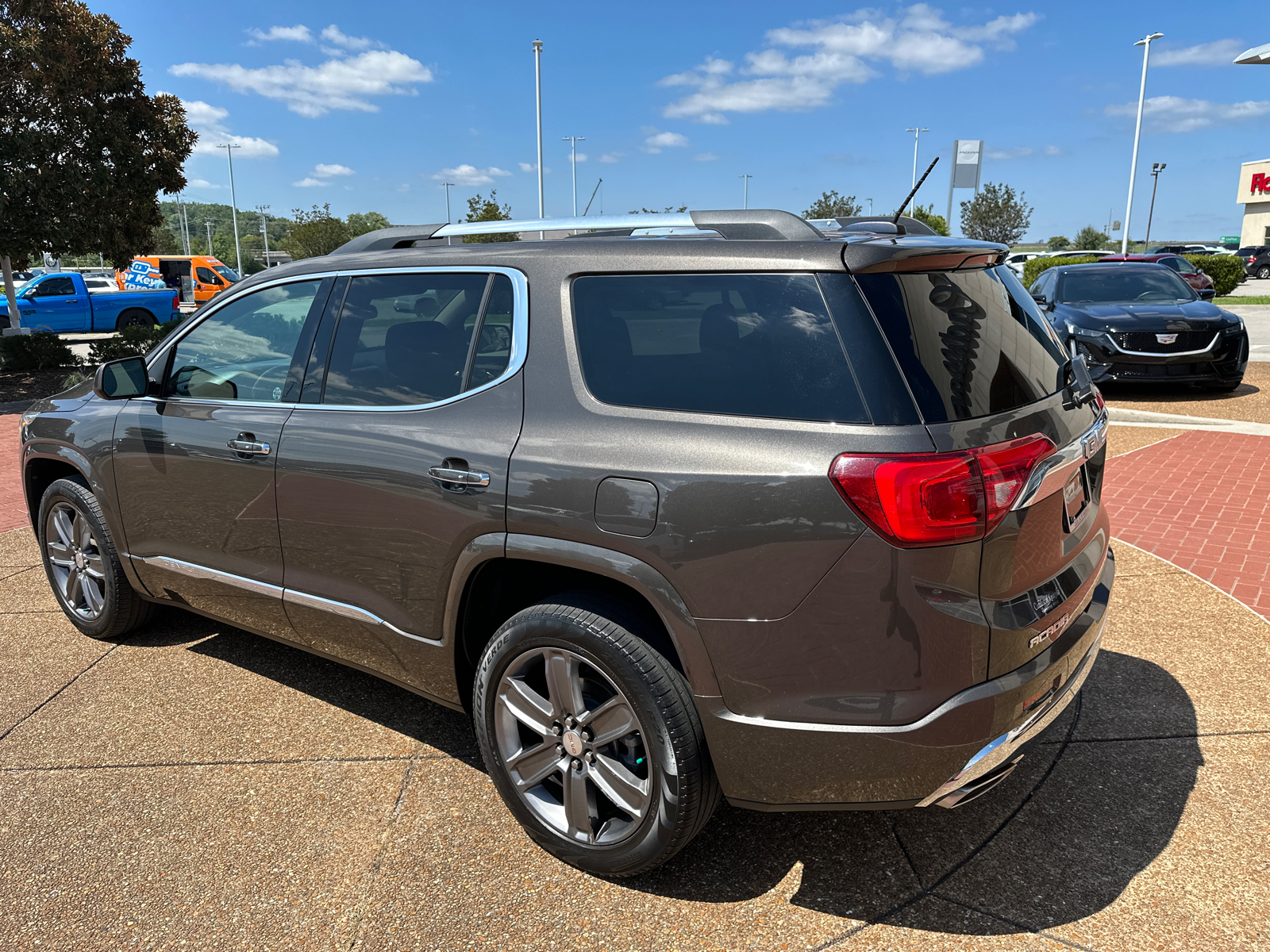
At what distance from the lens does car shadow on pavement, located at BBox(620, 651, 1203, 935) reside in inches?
101

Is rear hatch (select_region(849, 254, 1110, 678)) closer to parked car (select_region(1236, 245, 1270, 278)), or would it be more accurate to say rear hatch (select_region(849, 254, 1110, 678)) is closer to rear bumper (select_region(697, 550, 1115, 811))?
rear bumper (select_region(697, 550, 1115, 811))

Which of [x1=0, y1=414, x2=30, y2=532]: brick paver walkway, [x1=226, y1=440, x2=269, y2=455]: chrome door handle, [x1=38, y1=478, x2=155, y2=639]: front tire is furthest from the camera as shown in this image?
[x1=0, y1=414, x2=30, y2=532]: brick paver walkway

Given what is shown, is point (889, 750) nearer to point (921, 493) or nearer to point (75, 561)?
point (921, 493)

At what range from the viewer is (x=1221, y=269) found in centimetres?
3002

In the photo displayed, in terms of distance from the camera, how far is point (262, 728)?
3.61 metres

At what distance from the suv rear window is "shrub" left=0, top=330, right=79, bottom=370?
51.5 feet

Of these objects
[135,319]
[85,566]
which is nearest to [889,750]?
[85,566]

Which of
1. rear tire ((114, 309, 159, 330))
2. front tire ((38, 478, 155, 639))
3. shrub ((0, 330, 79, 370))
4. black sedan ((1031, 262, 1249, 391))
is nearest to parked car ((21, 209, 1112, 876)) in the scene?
front tire ((38, 478, 155, 639))

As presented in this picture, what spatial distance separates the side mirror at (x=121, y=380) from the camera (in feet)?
12.6

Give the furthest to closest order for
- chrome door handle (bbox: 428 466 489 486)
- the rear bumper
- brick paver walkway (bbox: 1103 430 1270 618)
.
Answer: brick paver walkway (bbox: 1103 430 1270 618)
chrome door handle (bbox: 428 466 489 486)
the rear bumper

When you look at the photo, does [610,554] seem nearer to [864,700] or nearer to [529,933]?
[864,700]

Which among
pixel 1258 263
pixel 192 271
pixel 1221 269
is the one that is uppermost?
pixel 1258 263

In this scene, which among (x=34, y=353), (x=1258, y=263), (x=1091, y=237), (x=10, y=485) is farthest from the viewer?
(x=1091, y=237)

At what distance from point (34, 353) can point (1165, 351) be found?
16526 mm
